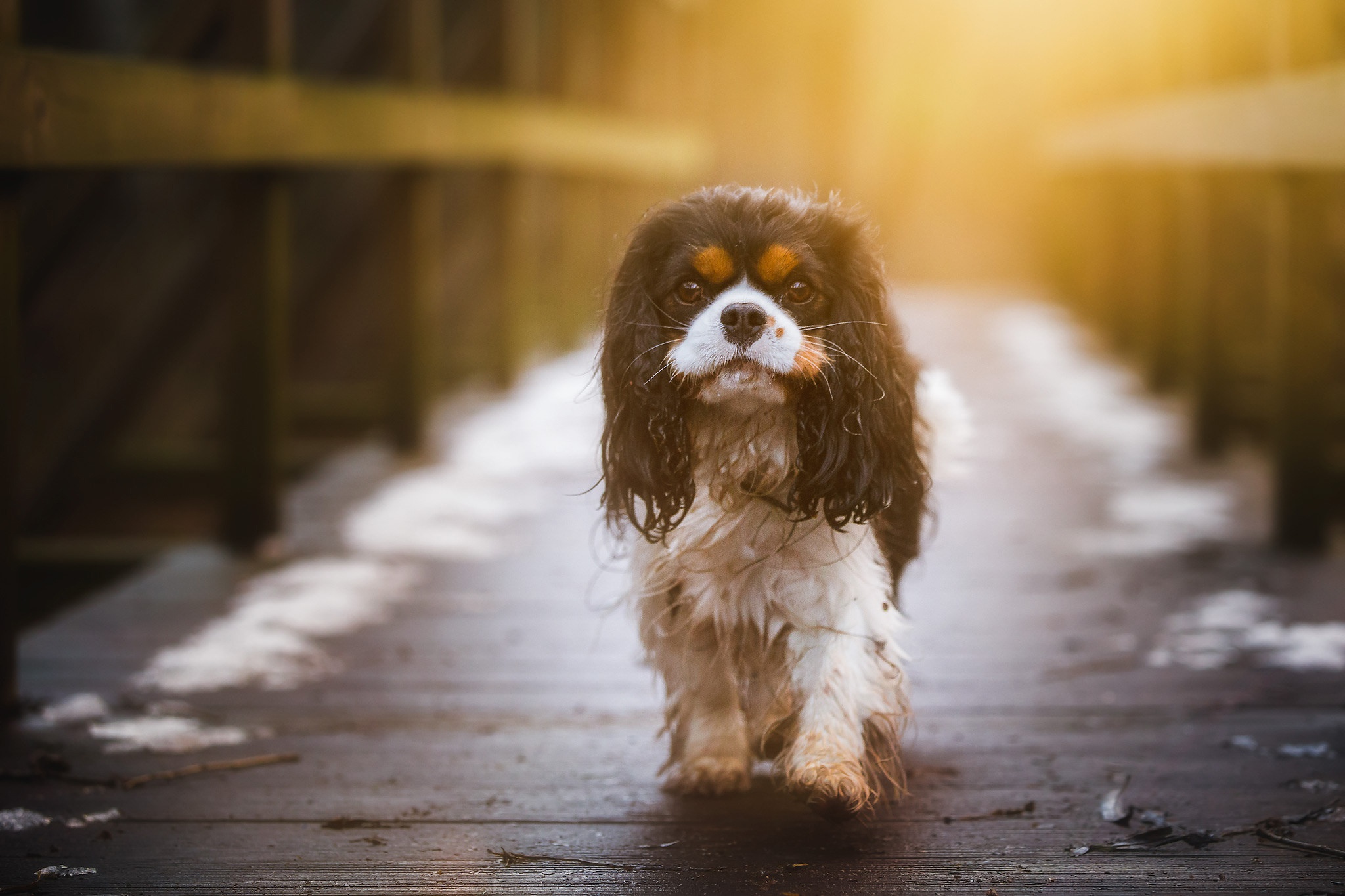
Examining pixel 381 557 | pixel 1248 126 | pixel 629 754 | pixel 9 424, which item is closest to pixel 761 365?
pixel 629 754

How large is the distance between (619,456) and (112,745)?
115 centimetres

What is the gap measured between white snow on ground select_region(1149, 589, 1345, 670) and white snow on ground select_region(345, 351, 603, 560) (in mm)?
1383

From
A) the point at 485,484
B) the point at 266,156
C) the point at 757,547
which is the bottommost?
the point at 485,484

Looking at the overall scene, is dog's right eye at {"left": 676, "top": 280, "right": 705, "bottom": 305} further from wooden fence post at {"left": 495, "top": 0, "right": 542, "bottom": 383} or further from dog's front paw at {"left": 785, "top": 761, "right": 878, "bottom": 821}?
wooden fence post at {"left": 495, "top": 0, "right": 542, "bottom": 383}

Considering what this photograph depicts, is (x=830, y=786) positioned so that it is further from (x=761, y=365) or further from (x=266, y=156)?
(x=266, y=156)

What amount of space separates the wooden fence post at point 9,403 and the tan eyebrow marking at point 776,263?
1438 mm

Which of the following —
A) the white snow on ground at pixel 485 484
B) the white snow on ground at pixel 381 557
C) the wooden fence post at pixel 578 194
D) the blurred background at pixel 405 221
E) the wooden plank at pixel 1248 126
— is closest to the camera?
the white snow on ground at pixel 381 557

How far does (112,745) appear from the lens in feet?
8.99

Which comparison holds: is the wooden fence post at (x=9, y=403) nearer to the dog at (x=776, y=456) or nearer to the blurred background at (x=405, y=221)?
the blurred background at (x=405, y=221)

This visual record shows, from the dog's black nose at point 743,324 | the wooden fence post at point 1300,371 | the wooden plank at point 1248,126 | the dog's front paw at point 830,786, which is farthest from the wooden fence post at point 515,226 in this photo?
the dog's front paw at point 830,786

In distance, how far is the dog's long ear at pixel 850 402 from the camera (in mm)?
2252

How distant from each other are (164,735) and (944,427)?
1.55m

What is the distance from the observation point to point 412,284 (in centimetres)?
579

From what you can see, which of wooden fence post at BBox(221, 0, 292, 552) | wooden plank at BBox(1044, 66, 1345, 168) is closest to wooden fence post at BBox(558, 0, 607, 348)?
wooden plank at BBox(1044, 66, 1345, 168)
